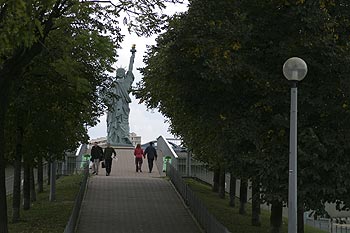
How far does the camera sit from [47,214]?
20578mm

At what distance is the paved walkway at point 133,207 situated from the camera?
61.9 feet

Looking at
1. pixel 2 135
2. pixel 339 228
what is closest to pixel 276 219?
pixel 2 135

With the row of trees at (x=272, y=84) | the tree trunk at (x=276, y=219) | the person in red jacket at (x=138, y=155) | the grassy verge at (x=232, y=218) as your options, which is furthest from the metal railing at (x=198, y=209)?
the person in red jacket at (x=138, y=155)

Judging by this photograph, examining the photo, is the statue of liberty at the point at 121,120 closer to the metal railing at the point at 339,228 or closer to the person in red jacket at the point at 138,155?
the person in red jacket at the point at 138,155

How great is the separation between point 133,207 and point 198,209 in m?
3.66

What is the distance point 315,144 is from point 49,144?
8762 millimetres

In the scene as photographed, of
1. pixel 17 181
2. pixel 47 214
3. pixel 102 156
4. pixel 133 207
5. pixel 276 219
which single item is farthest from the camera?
pixel 102 156

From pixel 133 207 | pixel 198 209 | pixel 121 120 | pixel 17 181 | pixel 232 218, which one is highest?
pixel 121 120

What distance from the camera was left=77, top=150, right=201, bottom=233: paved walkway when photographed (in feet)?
61.9

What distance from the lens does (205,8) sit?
15.7 m

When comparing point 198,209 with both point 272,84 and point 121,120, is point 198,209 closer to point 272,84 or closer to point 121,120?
point 272,84

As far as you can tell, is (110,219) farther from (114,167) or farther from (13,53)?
(114,167)

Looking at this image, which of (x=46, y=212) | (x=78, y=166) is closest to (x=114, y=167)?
(x=78, y=166)

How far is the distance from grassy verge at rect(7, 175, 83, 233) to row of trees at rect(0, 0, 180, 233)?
2.07 ft
